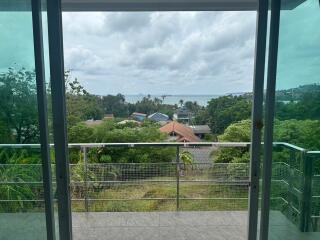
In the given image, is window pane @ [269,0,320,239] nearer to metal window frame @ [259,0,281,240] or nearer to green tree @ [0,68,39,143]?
metal window frame @ [259,0,281,240]

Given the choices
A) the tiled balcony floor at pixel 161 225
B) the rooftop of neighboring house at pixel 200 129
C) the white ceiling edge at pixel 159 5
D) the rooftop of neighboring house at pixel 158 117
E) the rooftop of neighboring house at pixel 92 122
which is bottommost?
the tiled balcony floor at pixel 161 225

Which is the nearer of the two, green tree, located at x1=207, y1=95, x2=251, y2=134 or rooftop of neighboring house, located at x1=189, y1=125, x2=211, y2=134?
green tree, located at x1=207, y1=95, x2=251, y2=134

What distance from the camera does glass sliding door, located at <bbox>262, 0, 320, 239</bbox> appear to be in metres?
1.31

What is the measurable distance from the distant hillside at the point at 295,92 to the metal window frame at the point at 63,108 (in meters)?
0.09

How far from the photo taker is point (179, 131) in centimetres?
350

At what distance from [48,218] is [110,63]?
2.19 m

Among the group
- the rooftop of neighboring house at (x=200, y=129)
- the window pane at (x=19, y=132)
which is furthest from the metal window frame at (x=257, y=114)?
the rooftop of neighboring house at (x=200, y=129)

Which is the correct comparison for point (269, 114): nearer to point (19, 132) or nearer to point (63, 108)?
point (63, 108)

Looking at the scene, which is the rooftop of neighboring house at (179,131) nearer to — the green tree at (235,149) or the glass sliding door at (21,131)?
the green tree at (235,149)

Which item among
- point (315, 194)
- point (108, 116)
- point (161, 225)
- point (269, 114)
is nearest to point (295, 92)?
point (269, 114)

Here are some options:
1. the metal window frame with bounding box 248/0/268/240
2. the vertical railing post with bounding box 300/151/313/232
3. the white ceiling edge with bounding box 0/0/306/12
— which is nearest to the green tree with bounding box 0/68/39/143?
the white ceiling edge with bounding box 0/0/306/12

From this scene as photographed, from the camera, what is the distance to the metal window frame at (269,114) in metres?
1.32

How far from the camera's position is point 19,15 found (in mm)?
1276

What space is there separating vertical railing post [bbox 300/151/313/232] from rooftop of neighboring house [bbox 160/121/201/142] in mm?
1972
